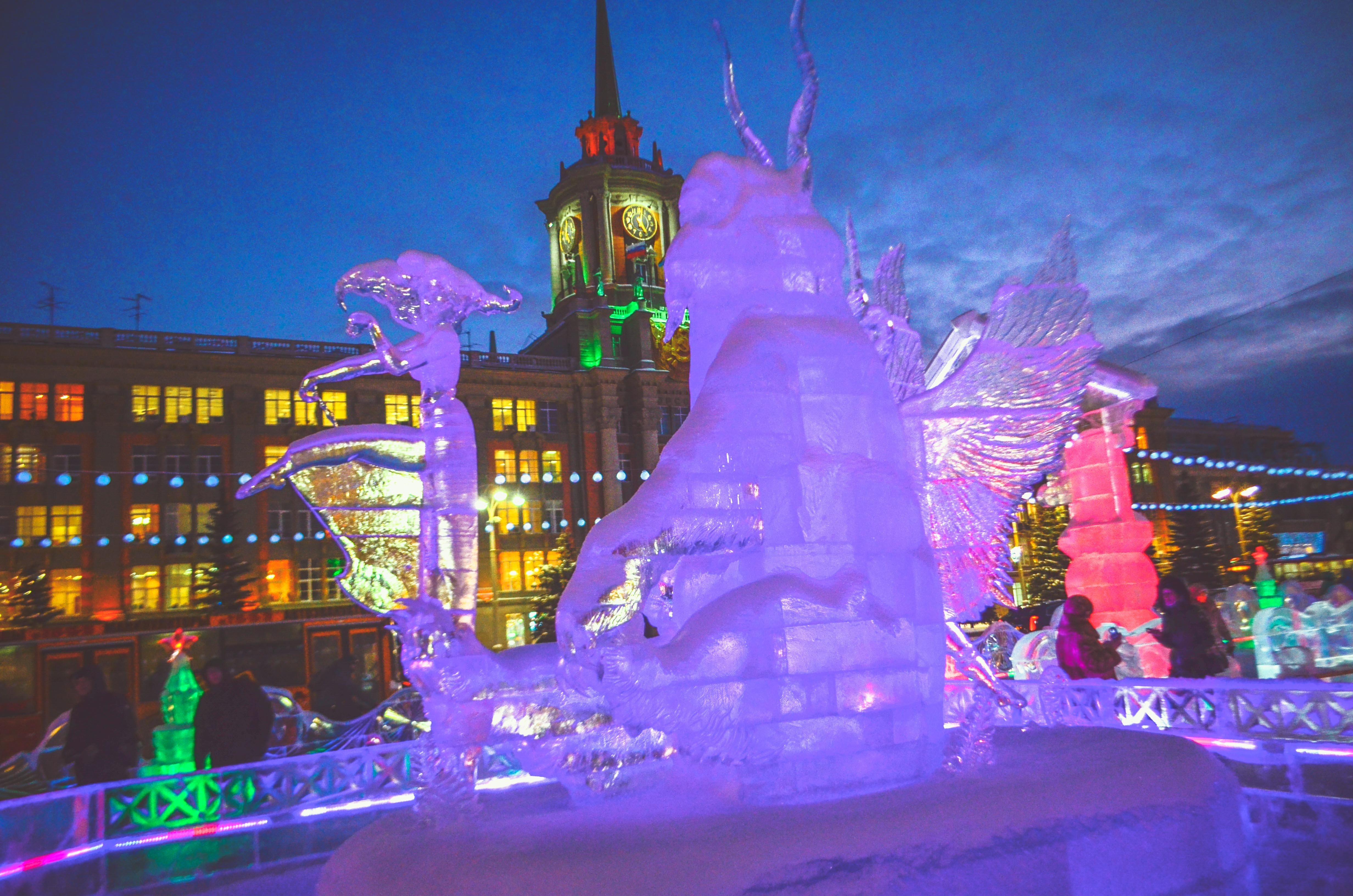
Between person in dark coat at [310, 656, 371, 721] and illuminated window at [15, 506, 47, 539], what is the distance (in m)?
23.9

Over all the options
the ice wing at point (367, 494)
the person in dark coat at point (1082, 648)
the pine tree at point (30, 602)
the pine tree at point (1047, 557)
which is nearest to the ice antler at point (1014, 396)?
the ice wing at point (367, 494)

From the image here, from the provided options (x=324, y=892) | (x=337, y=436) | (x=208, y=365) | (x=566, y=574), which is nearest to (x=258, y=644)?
(x=566, y=574)

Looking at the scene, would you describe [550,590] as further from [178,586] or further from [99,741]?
[99,741]

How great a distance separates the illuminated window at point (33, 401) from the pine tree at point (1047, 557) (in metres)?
36.3

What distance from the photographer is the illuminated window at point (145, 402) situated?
3303 centimetres

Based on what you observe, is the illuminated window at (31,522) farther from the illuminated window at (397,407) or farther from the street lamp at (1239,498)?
the street lamp at (1239,498)

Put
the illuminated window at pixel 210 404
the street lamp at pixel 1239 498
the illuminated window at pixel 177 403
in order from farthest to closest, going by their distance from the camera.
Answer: the illuminated window at pixel 210 404, the illuminated window at pixel 177 403, the street lamp at pixel 1239 498

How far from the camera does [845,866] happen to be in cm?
281

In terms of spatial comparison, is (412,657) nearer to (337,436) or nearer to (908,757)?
(337,436)

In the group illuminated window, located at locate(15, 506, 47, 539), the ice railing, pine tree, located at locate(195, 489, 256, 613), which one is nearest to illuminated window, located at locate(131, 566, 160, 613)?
pine tree, located at locate(195, 489, 256, 613)

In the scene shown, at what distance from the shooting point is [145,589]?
31.9 meters

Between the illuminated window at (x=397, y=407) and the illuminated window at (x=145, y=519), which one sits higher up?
the illuminated window at (x=397, y=407)

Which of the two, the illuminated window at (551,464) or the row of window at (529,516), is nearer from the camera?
the row of window at (529,516)

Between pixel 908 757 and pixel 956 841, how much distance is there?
0.95 meters
